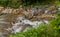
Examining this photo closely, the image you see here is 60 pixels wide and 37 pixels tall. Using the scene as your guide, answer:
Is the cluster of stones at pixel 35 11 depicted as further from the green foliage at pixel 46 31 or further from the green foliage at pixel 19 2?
the green foliage at pixel 46 31

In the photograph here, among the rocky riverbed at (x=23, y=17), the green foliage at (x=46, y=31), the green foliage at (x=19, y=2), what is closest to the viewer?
the green foliage at (x=46, y=31)

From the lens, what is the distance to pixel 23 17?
1107 cm

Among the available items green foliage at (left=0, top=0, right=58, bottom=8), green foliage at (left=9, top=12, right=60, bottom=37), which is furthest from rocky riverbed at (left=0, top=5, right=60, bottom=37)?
green foliage at (left=9, top=12, right=60, bottom=37)

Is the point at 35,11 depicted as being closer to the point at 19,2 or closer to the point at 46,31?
the point at 19,2

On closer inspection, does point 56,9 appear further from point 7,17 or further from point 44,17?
point 7,17

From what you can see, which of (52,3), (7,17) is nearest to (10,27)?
(7,17)

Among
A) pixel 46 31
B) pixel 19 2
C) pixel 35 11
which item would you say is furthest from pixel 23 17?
pixel 46 31

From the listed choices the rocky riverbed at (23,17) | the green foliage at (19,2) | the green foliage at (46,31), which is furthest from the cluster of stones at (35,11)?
the green foliage at (46,31)

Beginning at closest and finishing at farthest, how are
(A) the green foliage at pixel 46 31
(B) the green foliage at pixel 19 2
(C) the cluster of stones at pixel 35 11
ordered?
(A) the green foliage at pixel 46 31
(C) the cluster of stones at pixel 35 11
(B) the green foliage at pixel 19 2

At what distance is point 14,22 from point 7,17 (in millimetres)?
789

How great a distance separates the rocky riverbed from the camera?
962cm

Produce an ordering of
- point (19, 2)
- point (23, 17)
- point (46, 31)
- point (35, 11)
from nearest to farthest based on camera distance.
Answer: point (46, 31)
point (23, 17)
point (35, 11)
point (19, 2)

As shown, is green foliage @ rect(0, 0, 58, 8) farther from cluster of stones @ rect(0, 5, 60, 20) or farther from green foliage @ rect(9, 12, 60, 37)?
green foliage @ rect(9, 12, 60, 37)

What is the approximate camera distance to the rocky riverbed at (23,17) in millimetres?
9625
